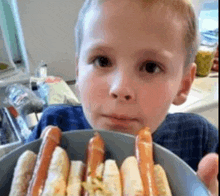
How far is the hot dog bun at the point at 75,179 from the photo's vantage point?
292 millimetres

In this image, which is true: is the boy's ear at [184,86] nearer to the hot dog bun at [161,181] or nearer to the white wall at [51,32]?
the hot dog bun at [161,181]

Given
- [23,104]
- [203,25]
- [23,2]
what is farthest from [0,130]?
[203,25]

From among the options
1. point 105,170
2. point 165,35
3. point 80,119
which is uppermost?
point 165,35

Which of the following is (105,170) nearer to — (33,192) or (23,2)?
(33,192)

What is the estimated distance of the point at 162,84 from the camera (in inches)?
18.1

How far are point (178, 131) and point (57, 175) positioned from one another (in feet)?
1.61

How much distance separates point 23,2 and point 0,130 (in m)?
0.58

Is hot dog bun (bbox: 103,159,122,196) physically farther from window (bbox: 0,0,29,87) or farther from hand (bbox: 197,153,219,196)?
window (bbox: 0,0,29,87)

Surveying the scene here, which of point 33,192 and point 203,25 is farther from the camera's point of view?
point 203,25

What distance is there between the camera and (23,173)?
12.3 inches

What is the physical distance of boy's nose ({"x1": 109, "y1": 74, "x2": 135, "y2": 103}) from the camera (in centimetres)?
39

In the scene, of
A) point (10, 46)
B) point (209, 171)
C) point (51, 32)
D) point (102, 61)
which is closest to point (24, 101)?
point (51, 32)

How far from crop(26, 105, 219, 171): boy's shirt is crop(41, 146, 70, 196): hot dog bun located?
339 millimetres

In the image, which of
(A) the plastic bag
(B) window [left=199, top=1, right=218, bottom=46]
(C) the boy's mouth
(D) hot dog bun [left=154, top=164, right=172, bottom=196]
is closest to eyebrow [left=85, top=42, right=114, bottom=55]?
(C) the boy's mouth
